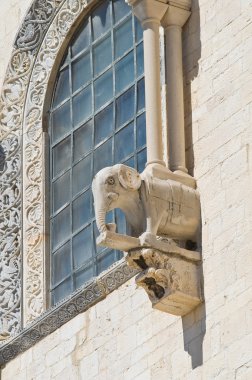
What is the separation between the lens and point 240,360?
11.9 meters

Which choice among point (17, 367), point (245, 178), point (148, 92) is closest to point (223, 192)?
point (245, 178)

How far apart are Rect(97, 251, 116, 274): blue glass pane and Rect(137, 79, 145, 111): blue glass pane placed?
3.35 feet

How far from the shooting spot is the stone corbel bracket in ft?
40.7

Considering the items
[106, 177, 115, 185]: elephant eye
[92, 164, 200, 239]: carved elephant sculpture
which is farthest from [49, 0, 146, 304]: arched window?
[106, 177, 115, 185]: elephant eye

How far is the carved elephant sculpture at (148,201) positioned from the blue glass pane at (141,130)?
0.96 metres

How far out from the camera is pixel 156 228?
12555 millimetres

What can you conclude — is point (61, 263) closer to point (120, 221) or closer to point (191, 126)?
point (120, 221)

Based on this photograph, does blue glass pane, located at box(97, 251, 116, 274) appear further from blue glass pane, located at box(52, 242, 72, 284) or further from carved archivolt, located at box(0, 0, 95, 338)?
carved archivolt, located at box(0, 0, 95, 338)

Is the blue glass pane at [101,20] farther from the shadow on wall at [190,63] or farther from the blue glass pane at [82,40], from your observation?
the shadow on wall at [190,63]

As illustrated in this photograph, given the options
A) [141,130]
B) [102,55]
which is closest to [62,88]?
[102,55]

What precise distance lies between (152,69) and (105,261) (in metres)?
1.48

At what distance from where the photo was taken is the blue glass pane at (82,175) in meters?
14.3

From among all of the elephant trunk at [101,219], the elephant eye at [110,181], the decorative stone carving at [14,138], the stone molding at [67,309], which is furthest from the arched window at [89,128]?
the elephant trunk at [101,219]

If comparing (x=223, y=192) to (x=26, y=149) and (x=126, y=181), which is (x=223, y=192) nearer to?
(x=126, y=181)
